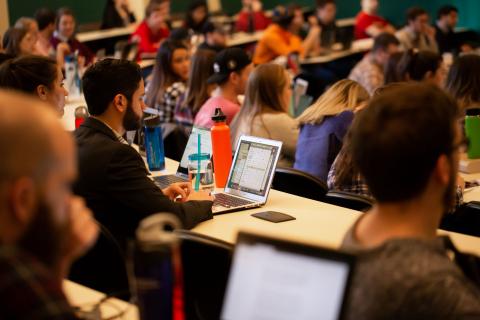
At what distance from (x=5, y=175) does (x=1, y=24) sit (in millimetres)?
7157

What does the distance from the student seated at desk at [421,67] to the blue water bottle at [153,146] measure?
7.09 feet

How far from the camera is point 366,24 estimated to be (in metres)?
11.1

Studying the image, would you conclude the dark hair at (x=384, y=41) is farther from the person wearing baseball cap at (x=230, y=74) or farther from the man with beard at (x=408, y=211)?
the man with beard at (x=408, y=211)

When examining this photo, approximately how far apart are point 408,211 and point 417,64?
419 centimetres

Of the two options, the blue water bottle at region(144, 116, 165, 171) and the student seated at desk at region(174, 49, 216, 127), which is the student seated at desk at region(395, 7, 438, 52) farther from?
the blue water bottle at region(144, 116, 165, 171)

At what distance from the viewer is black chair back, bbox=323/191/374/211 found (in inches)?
131

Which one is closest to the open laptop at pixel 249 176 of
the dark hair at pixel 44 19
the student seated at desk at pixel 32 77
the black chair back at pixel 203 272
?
the black chair back at pixel 203 272

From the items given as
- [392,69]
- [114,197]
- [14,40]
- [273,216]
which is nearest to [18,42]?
[14,40]

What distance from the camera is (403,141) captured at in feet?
5.38

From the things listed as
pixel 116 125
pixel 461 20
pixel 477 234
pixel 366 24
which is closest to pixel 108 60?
pixel 116 125

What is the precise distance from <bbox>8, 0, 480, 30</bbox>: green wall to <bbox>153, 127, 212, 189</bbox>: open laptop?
22.7 ft

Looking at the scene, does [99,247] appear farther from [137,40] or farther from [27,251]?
[137,40]

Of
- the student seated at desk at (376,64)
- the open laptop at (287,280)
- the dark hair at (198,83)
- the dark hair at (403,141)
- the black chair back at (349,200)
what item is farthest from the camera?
the student seated at desk at (376,64)

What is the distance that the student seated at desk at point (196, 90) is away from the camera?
5762 mm
